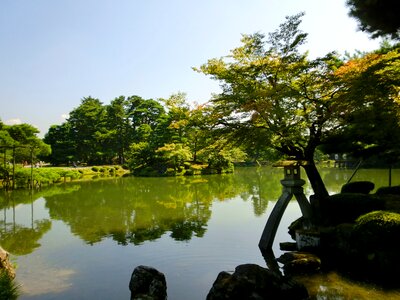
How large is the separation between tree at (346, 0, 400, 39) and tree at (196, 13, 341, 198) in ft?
10.9

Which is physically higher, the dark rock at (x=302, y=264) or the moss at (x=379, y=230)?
the moss at (x=379, y=230)

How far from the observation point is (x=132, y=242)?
8570 mm

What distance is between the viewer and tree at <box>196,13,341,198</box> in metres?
7.50

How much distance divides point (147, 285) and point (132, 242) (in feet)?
11.8

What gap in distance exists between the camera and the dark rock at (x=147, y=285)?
4.96 m

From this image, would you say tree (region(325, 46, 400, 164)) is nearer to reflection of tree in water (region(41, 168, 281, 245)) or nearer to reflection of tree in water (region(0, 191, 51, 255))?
reflection of tree in water (region(41, 168, 281, 245))

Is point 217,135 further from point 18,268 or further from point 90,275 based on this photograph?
point 18,268

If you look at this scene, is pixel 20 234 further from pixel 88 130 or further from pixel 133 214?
pixel 88 130

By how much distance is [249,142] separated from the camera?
26.8 feet

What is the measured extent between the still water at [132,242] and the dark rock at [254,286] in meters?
0.57

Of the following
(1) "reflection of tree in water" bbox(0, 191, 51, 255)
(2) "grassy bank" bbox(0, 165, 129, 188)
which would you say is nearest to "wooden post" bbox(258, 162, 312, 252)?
(1) "reflection of tree in water" bbox(0, 191, 51, 255)

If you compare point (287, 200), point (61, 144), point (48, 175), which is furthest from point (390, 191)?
point (61, 144)

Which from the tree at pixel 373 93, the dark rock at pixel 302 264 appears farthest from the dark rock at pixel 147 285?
the tree at pixel 373 93

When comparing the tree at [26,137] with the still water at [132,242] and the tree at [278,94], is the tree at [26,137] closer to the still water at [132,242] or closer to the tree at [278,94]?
the still water at [132,242]
